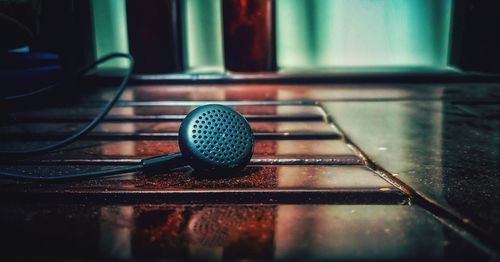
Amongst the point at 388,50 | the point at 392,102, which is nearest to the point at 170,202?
the point at 392,102

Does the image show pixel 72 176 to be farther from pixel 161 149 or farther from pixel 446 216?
pixel 446 216

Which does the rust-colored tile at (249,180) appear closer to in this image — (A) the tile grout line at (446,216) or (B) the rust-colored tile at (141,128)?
(A) the tile grout line at (446,216)

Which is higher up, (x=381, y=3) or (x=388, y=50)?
(x=381, y=3)

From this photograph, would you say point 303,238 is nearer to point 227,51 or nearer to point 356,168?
point 356,168

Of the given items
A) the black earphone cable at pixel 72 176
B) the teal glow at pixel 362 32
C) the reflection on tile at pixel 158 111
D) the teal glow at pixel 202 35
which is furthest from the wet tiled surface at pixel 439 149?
the teal glow at pixel 202 35

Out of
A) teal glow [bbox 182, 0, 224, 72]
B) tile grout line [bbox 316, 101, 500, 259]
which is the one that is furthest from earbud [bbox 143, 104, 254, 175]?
teal glow [bbox 182, 0, 224, 72]

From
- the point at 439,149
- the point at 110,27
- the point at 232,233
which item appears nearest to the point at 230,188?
the point at 232,233
